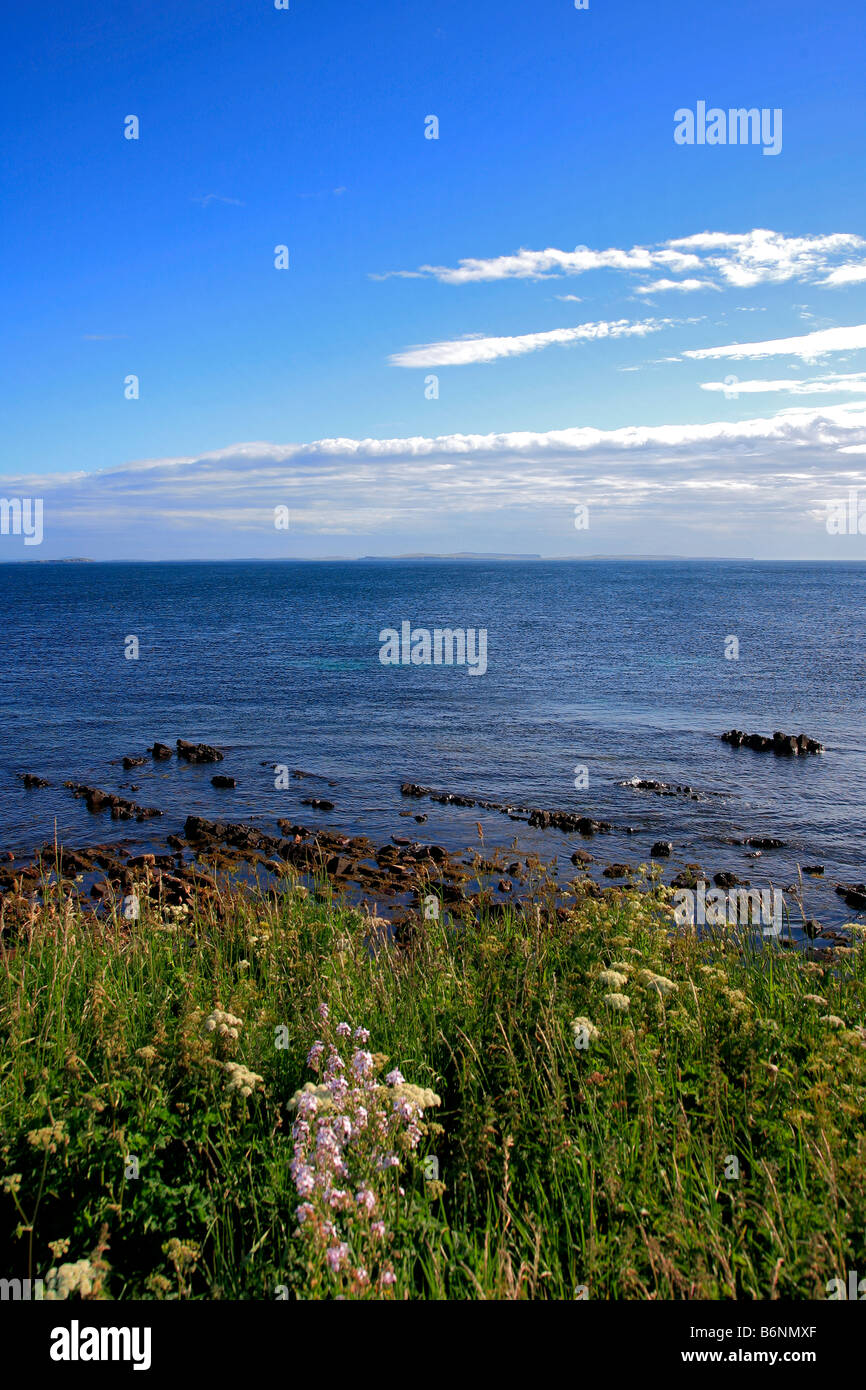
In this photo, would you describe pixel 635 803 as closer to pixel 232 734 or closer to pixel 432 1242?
pixel 232 734

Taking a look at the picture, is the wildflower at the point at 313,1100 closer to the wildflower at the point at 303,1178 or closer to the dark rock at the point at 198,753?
the wildflower at the point at 303,1178

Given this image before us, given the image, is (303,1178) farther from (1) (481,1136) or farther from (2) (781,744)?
(2) (781,744)

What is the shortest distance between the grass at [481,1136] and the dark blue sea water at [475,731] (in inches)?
444

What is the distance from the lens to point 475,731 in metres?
Answer: 32.1

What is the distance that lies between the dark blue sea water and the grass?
11.3 metres

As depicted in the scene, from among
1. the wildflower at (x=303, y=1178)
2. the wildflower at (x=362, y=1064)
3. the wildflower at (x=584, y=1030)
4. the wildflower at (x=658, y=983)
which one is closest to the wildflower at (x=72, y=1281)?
the wildflower at (x=303, y=1178)

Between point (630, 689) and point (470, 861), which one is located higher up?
point (630, 689)

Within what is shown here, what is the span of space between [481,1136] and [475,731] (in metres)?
27.5

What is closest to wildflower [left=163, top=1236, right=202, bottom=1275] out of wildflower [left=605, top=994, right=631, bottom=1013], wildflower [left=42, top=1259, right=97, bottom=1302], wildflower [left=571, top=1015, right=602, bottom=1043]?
wildflower [left=42, top=1259, right=97, bottom=1302]

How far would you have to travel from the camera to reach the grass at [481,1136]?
154 inches

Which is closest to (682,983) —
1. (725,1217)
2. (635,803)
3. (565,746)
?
(725,1217)

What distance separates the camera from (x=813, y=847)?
65.2 ft

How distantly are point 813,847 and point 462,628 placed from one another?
58980 mm
